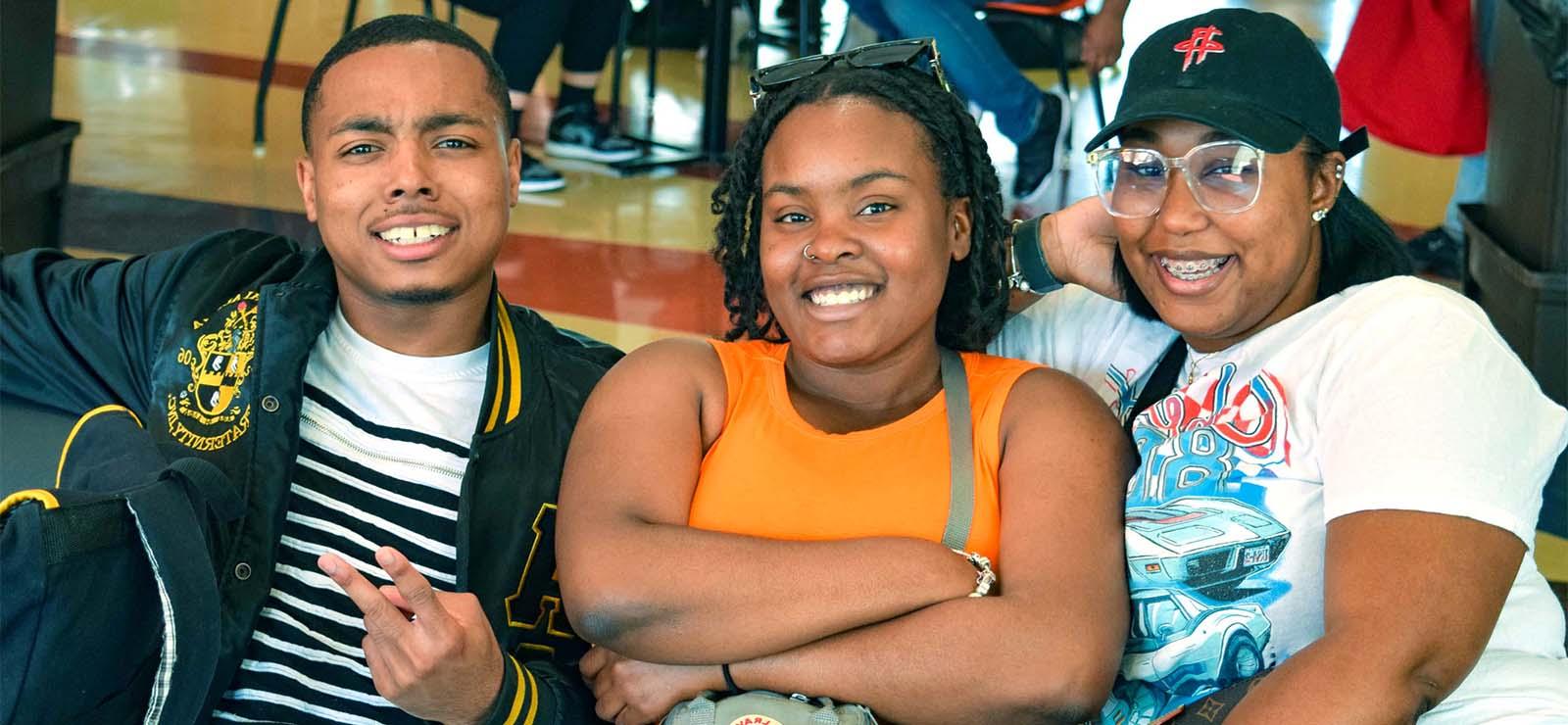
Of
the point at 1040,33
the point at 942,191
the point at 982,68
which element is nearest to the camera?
the point at 942,191

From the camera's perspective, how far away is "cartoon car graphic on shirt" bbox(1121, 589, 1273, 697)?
64.6 inches

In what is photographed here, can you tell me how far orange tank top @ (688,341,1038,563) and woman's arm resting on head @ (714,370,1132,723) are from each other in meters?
0.09

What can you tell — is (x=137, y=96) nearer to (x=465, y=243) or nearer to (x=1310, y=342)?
(x=465, y=243)

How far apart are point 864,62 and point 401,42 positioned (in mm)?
590

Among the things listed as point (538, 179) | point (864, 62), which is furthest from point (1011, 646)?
point (538, 179)

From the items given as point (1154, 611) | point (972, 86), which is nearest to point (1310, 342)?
point (1154, 611)

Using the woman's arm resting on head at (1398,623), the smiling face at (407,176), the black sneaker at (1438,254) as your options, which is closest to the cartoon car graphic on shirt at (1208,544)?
the woman's arm resting on head at (1398,623)

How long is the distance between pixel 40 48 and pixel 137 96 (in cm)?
253

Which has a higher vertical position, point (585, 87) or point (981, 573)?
point (981, 573)

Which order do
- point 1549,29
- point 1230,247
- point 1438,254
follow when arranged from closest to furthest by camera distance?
point 1230,247 < point 1549,29 < point 1438,254

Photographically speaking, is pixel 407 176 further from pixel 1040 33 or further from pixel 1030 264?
pixel 1040 33

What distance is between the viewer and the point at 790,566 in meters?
1.63

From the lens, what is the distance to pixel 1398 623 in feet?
4.71

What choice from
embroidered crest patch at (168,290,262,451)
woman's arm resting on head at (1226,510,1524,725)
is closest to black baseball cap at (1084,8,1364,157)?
woman's arm resting on head at (1226,510,1524,725)
